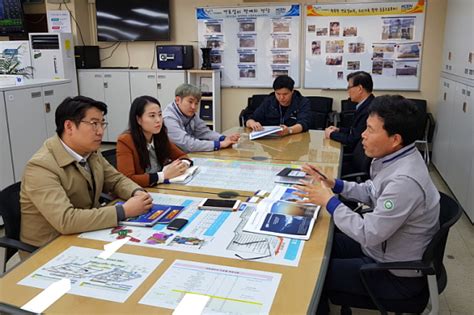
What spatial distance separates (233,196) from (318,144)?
61.5 inches

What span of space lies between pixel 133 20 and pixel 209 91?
1.61 meters

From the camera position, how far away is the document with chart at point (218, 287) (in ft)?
3.77

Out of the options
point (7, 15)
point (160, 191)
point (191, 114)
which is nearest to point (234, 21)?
point (191, 114)

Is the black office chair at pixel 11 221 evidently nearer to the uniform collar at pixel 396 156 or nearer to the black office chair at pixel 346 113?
the uniform collar at pixel 396 156

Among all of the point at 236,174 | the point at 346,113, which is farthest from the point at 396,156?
the point at 346,113

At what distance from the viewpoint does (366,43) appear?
18.4 feet

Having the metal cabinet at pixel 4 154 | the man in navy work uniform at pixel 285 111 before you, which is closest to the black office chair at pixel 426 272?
the man in navy work uniform at pixel 285 111

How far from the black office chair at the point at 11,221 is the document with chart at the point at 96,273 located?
0.39 m

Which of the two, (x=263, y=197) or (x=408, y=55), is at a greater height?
(x=408, y=55)

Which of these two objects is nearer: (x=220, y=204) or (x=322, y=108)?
(x=220, y=204)

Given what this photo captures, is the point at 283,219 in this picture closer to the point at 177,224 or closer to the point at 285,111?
the point at 177,224

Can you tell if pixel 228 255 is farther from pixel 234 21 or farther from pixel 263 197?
pixel 234 21

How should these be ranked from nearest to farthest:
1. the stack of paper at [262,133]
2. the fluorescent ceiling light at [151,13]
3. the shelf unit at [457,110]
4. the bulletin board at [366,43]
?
the stack of paper at [262,133]
the shelf unit at [457,110]
the bulletin board at [366,43]
the fluorescent ceiling light at [151,13]

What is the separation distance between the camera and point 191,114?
332 cm
